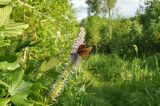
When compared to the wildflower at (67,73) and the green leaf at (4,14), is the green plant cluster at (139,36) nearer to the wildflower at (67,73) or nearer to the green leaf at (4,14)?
the green leaf at (4,14)

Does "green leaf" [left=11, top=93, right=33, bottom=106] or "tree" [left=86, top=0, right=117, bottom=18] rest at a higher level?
"green leaf" [left=11, top=93, right=33, bottom=106]

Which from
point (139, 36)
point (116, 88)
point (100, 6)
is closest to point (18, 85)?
point (116, 88)

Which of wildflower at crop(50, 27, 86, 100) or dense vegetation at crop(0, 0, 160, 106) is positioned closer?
wildflower at crop(50, 27, 86, 100)

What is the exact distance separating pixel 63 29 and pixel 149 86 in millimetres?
2311

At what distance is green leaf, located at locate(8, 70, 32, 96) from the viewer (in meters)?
1.45

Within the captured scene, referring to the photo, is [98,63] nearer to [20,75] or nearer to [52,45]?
[52,45]

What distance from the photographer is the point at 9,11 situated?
1507mm

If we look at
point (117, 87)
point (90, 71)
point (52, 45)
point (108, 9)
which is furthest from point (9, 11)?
point (108, 9)

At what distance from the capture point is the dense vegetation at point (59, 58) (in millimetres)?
1479

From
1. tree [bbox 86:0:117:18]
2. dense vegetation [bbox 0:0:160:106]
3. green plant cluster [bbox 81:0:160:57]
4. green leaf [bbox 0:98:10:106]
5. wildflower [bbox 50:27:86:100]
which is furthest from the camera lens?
tree [bbox 86:0:117:18]

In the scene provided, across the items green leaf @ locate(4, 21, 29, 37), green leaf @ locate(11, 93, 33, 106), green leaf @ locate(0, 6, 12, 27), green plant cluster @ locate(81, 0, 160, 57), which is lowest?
green plant cluster @ locate(81, 0, 160, 57)

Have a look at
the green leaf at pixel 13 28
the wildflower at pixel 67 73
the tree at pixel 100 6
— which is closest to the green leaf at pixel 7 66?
the green leaf at pixel 13 28

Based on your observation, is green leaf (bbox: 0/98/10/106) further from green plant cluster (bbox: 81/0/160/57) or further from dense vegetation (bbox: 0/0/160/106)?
green plant cluster (bbox: 81/0/160/57)

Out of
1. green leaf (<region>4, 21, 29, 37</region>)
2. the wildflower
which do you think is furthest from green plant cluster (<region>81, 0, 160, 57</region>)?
the wildflower
